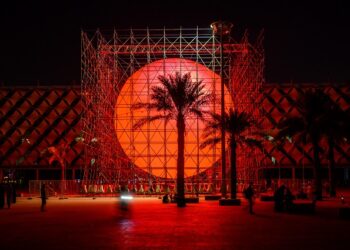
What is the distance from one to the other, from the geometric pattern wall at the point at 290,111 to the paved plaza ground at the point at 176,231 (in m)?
34.4

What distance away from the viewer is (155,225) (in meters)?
15.4

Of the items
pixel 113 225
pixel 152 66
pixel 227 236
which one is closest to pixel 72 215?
pixel 113 225

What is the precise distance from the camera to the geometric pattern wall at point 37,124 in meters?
53.8

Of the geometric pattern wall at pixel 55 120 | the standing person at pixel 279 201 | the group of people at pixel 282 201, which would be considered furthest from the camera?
the geometric pattern wall at pixel 55 120

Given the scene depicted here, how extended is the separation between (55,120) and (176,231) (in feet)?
144

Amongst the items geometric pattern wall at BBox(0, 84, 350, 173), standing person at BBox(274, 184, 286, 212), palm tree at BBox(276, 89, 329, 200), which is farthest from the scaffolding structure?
geometric pattern wall at BBox(0, 84, 350, 173)

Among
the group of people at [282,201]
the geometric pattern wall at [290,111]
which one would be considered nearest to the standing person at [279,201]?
the group of people at [282,201]

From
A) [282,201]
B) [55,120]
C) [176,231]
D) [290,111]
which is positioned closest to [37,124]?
[55,120]

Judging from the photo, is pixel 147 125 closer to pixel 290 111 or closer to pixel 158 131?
pixel 158 131

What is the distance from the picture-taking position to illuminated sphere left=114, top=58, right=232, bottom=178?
3609 cm

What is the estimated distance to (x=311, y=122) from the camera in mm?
29062

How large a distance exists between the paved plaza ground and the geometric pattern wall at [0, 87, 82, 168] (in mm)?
35368

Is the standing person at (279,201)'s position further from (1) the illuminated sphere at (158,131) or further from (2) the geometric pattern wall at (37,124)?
(2) the geometric pattern wall at (37,124)

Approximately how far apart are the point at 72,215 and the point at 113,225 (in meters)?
4.41
